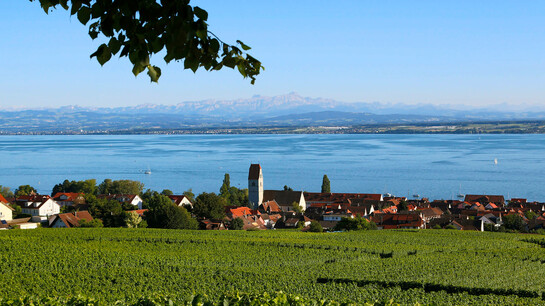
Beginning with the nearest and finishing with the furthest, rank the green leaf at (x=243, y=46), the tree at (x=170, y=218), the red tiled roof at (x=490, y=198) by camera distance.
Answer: the green leaf at (x=243, y=46) → the tree at (x=170, y=218) → the red tiled roof at (x=490, y=198)

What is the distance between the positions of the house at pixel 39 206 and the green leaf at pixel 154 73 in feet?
166

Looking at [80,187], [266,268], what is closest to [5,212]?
[80,187]

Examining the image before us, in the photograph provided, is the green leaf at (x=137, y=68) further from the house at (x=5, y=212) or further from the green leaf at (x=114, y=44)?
the house at (x=5, y=212)

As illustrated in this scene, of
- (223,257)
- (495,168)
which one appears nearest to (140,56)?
(223,257)

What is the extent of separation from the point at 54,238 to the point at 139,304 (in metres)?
24.0

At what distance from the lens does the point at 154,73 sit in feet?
10.9

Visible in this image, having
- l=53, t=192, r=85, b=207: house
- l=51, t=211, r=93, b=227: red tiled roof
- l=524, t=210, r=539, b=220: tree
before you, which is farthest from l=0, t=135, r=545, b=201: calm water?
l=51, t=211, r=93, b=227: red tiled roof

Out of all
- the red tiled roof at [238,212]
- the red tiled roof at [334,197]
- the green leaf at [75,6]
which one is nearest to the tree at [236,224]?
the red tiled roof at [238,212]

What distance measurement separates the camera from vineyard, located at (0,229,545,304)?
49.9 ft

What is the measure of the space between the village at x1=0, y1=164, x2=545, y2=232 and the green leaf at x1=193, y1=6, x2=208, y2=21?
37.1 metres

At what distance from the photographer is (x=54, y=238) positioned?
90.3 ft

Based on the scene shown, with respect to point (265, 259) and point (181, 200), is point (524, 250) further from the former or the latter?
point (181, 200)

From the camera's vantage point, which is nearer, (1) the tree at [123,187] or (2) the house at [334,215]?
(2) the house at [334,215]

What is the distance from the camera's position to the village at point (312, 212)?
42438 millimetres
